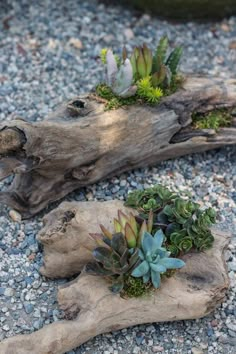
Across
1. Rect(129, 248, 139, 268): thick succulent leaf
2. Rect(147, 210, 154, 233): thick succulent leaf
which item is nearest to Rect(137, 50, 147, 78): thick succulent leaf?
Rect(147, 210, 154, 233): thick succulent leaf

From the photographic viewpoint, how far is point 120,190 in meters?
4.23

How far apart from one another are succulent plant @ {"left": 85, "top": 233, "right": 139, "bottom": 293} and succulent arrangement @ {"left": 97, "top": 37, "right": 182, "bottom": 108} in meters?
0.95

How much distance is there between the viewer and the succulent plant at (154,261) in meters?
3.44

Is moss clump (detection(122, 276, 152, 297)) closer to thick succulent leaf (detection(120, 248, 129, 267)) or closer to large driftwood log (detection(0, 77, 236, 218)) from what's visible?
thick succulent leaf (detection(120, 248, 129, 267))

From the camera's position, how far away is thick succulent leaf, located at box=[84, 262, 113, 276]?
11.4ft

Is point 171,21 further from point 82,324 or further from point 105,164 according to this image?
point 82,324

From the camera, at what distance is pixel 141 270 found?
11.3ft

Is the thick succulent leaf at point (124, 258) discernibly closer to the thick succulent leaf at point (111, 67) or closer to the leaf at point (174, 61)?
the thick succulent leaf at point (111, 67)

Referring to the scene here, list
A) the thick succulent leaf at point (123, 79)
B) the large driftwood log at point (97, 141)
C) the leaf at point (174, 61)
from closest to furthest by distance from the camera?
the large driftwood log at point (97, 141), the thick succulent leaf at point (123, 79), the leaf at point (174, 61)

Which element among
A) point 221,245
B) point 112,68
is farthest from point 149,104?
point 221,245

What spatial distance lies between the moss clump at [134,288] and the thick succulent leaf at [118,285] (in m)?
0.05

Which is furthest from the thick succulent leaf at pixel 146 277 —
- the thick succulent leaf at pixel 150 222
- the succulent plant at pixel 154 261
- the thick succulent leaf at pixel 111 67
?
the thick succulent leaf at pixel 111 67

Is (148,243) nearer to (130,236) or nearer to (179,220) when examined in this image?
(130,236)

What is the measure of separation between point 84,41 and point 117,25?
34 centimetres
